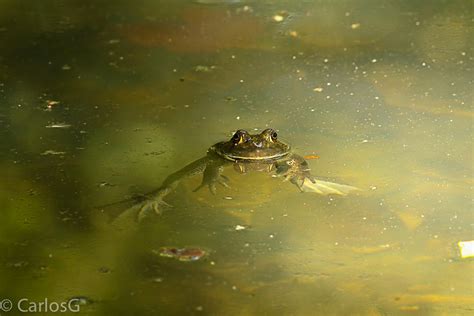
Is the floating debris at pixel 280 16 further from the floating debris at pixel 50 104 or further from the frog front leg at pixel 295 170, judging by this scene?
the frog front leg at pixel 295 170

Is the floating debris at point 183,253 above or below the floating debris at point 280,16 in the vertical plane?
below

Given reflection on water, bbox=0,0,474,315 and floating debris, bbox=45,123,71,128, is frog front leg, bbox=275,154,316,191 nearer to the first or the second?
reflection on water, bbox=0,0,474,315

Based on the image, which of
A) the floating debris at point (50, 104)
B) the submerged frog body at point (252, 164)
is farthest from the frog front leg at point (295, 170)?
the floating debris at point (50, 104)

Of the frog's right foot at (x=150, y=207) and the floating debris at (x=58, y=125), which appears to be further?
the floating debris at (x=58, y=125)

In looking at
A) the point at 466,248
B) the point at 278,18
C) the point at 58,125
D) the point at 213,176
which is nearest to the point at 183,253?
the point at 213,176

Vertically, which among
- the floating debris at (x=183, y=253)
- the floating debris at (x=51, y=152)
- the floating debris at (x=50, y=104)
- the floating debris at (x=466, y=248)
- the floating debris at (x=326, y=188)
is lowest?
the floating debris at (x=183, y=253)

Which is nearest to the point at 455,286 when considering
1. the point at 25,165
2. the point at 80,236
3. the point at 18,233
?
the point at 80,236

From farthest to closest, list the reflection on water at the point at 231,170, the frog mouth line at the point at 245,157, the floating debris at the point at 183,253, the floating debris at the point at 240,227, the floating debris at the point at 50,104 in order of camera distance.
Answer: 1. the floating debris at the point at 50,104
2. the frog mouth line at the point at 245,157
3. the floating debris at the point at 240,227
4. the floating debris at the point at 183,253
5. the reflection on water at the point at 231,170
